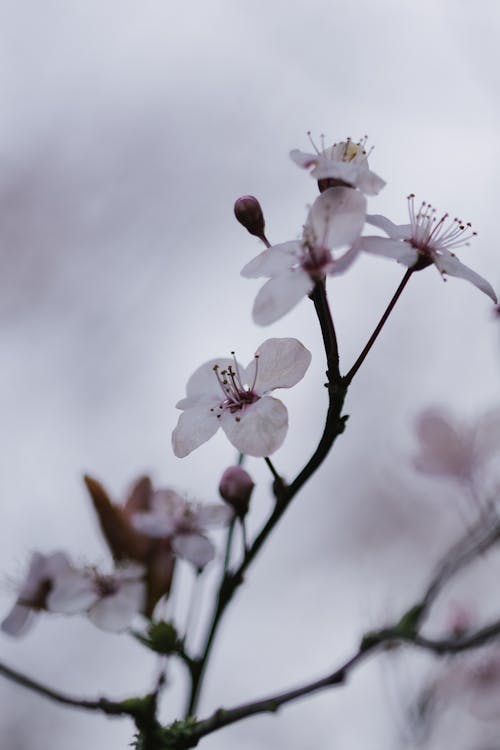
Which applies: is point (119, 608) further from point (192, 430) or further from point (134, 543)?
point (192, 430)

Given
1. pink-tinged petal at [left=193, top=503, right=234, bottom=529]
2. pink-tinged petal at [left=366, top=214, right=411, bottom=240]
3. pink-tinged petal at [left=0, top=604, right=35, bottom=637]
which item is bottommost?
pink-tinged petal at [left=0, top=604, right=35, bottom=637]

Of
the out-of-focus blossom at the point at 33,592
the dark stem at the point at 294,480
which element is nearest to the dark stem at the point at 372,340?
the dark stem at the point at 294,480

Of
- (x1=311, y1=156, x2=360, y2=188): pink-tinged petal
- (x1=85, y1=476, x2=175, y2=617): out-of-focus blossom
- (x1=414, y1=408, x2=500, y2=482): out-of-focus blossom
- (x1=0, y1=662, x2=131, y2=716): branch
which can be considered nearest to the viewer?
(x1=0, y1=662, x2=131, y2=716): branch

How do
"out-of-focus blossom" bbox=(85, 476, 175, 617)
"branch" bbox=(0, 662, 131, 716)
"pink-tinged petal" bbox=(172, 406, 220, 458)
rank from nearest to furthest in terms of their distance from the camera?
"branch" bbox=(0, 662, 131, 716) < "pink-tinged petal" bbox=(172, 406, 220, 458) < "out-of-focus blossom" bbox=(85, 476, 175, 617)

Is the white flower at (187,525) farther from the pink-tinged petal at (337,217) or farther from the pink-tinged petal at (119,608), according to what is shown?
the pink-tinged petal at (337,217)

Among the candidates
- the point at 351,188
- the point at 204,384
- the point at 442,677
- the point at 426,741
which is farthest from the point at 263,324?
the point at 442,677

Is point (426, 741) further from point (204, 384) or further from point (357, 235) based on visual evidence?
point (357, 235)

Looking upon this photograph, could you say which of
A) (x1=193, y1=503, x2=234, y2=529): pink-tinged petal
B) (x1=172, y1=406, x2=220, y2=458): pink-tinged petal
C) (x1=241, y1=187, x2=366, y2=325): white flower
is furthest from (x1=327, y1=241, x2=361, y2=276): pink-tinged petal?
(x1=193, y1=503, x2=234, y2=529): pink-tinged petal

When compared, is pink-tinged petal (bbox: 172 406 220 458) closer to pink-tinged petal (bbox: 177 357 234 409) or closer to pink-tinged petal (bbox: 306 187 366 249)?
pink-tinged petal (bbox: 177 357 234 409)
